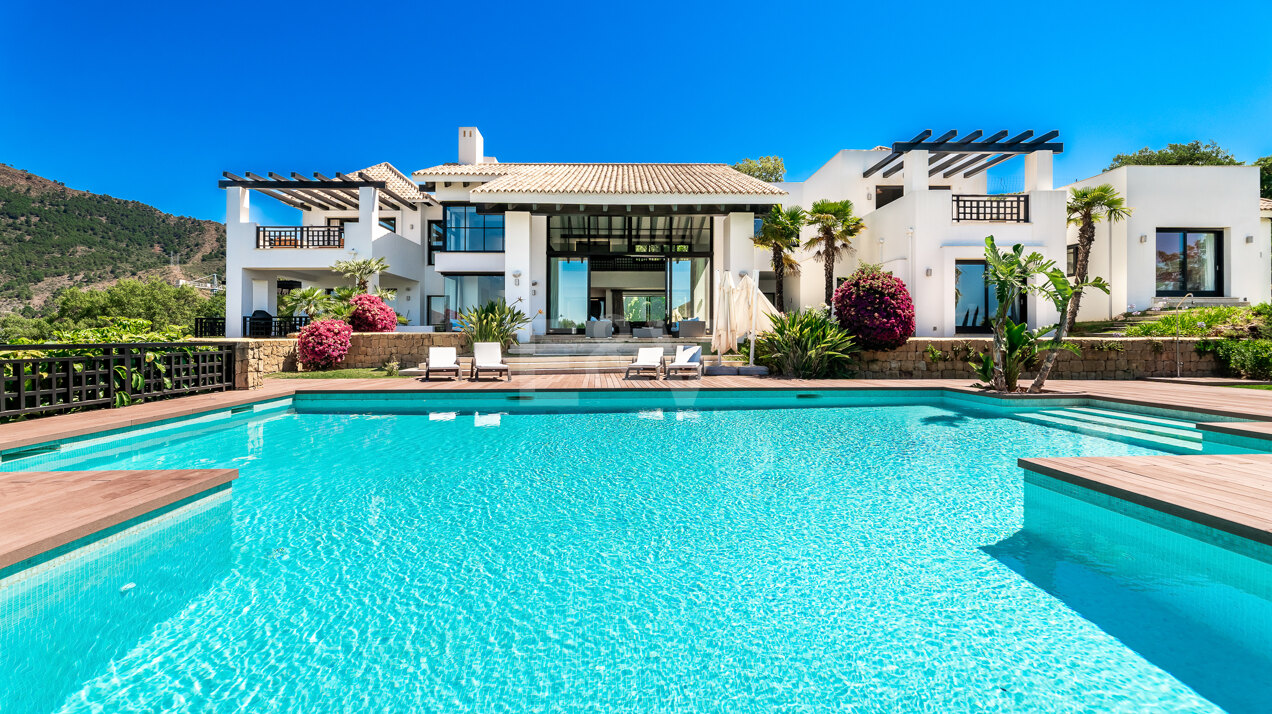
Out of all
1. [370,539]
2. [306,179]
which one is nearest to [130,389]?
[370,539]

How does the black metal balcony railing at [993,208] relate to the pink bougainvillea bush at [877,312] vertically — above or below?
above

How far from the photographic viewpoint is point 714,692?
2100 mm

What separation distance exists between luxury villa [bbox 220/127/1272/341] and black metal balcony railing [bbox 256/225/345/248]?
0.16ft

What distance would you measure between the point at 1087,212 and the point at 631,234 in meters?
13.8

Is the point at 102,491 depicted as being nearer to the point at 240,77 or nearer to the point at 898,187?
the point at 898,187

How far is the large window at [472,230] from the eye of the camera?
22047mm

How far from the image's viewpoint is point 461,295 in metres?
23.6

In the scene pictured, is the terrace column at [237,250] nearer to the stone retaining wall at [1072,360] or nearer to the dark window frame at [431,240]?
the dark window frame at [431,240]

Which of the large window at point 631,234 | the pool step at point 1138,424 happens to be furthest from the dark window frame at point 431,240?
the pool step at point 1138,424

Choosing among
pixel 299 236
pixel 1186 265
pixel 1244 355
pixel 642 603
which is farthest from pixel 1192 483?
pixel 299 236

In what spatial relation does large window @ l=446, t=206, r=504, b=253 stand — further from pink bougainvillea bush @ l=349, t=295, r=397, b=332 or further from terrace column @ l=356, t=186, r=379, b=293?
pink bougainvillea bush @ l=349, t=295, r=397, b=332

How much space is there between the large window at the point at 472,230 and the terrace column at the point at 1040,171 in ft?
58.0

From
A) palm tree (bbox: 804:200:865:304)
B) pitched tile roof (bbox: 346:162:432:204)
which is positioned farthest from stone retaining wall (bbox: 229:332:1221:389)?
pitched tile roof (bbox: 346:162:432:204)

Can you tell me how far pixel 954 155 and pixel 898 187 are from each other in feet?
10.1
